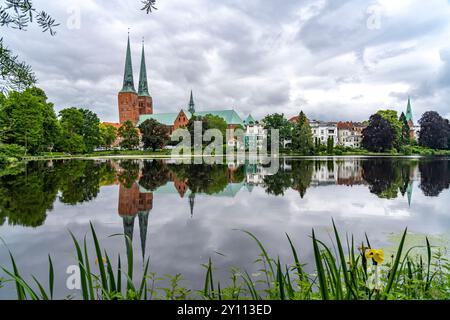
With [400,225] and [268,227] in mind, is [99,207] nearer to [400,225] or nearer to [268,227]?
[268,227]

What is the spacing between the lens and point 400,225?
23.7ft

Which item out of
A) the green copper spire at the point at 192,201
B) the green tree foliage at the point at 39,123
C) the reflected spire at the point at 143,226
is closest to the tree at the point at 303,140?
the green tree foliage at the point at 39,123

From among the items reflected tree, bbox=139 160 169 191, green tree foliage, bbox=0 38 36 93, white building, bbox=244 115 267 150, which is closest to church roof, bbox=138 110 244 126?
white building, bbox=244 115 267 150

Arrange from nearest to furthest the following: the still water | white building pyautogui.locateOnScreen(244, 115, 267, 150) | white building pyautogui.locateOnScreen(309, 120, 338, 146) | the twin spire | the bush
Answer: the still water → the bush → white building pyautogui.locateOnScreen(244, 115, 267, 150) → the twin spire → white building pyautogui.locateOnScreen(309, 120, 338, 146)

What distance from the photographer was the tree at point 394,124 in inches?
2477

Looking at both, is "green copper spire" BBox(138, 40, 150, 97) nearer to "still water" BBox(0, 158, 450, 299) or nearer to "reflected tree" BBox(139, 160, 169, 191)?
"reflected tree" BBox(139, 160, 169, 191)

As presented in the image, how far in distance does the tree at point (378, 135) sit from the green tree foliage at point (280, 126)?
16.9 meters

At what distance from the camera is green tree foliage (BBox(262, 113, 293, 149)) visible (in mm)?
65875

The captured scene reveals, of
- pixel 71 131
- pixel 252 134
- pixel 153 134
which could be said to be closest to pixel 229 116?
pixel 252 134

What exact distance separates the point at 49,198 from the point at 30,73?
9.51m

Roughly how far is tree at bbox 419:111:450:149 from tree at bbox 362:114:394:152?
992cm

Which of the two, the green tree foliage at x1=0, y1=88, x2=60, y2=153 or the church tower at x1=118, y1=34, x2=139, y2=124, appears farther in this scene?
the church tower at x1=118, y1=34, x2=139, y2=124

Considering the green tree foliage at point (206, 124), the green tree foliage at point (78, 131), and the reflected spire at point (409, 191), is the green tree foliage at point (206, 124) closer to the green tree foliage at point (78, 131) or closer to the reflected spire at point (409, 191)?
the green tree foliage at point (78, 131)
